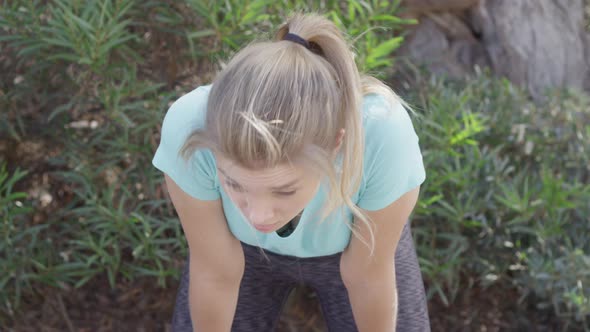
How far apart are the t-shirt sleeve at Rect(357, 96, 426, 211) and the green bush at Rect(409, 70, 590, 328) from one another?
90 centimetres

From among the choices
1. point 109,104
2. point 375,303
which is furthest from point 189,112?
point 109,104

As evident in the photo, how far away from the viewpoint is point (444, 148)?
2.64 m

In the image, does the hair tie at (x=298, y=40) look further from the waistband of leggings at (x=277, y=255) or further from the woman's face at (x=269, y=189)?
the waistband of leggings at (x=277, y=255)

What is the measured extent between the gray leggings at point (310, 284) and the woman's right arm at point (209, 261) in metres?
0.08

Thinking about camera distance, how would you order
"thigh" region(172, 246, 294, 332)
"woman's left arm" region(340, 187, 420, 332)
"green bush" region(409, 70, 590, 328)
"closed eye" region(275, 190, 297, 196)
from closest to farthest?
"closed eye" region(275, 190, 297, 196), "woman's left arm" region(340, 187, 420, 332), "thigh" region(172, 246, 294, 332), "green bush" region(409, 70, 590, 328)

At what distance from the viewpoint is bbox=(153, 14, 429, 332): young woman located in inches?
53.6

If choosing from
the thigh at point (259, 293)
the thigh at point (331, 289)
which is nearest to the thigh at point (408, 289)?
the thigh at point (331, 289)

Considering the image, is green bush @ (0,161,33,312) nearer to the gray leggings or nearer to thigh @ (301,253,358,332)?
the gray leggings

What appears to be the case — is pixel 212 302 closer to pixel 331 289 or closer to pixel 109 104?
pixel 331 289

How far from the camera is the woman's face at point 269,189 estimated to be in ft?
4.57

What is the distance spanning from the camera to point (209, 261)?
185 cm

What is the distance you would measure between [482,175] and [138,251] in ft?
3.93

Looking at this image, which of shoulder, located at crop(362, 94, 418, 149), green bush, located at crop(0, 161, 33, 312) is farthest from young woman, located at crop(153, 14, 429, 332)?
green bush, located at crop(0, 161, 33, 312)

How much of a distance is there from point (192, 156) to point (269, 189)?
0.72ft
